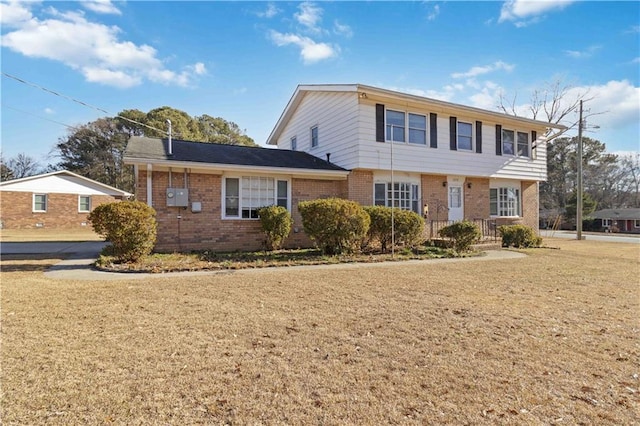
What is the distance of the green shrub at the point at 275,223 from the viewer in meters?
11.4

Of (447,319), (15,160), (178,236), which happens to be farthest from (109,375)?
(15,160)


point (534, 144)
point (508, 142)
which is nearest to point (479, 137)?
point (508, 142)

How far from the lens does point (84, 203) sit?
27359mm

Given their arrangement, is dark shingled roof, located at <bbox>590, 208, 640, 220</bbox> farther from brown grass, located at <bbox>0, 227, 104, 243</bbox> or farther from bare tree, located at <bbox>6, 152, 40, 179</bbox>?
bare tree, located at <bbox>6, 152, 40, 179</bbox>

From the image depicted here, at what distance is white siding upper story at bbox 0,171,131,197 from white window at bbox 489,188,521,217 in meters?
27.1

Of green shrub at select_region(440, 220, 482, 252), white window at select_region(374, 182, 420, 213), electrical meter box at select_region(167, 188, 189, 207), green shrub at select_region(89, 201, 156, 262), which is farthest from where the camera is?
white window at select_region(374, 182, 420, 213)

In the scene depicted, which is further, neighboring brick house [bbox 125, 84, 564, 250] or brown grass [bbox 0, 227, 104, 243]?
brown grass [bbox 0, 227, 104, 243]

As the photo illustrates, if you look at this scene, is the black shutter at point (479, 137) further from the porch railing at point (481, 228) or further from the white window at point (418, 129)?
the porch railing at point (481, 228)

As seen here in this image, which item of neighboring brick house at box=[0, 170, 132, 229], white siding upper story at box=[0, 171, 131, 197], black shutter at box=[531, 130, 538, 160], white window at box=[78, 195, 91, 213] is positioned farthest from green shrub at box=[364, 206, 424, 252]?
white window at box=[78, 195, 91, 213]

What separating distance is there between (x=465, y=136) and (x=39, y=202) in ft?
94.5

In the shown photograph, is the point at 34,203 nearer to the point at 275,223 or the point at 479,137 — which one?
the point at 275,223

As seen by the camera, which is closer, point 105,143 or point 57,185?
point 57,185

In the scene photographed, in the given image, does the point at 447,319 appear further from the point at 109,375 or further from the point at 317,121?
the point at 317,121

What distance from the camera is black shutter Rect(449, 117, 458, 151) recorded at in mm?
15172
